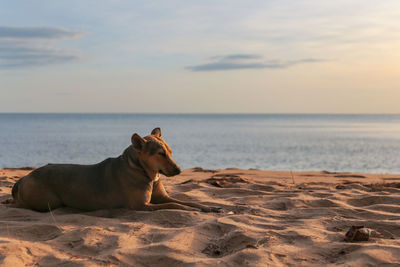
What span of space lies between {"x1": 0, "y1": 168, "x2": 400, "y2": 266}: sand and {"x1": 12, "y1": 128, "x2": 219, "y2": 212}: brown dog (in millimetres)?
171

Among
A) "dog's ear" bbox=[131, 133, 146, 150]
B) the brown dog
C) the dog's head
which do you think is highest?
"dog's ear" bbox=[131, 133, 146, 150]

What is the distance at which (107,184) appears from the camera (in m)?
5.72

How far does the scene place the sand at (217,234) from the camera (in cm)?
365

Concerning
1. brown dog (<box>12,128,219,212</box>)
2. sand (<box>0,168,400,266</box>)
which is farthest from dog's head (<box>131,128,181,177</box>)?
sand (<box>0,168,400,266</box>)

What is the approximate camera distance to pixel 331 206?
20.3 feet

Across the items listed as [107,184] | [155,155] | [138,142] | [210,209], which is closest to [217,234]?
[210,209]

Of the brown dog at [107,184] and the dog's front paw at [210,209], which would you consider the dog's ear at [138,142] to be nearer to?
the brown dog at [107,184]

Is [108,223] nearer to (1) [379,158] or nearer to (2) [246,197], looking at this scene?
(2) [246,197]

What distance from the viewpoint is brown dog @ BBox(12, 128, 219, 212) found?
5.65 metres

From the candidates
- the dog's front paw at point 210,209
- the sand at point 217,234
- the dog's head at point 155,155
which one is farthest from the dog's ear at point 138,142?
the dog's front paw at point 210,209

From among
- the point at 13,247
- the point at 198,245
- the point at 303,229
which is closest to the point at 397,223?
the point at 303,229

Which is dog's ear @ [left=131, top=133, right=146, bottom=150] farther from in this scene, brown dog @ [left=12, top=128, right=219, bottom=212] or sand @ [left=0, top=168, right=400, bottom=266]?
sand @ [left=0, top=168, right=400, bottom=266]

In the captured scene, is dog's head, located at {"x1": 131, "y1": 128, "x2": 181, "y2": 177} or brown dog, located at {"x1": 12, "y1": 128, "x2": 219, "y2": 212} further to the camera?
brown dog, located at {"x1": 12, "y1": 128, "x2": 219, "y2": 212}

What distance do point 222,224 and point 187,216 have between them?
678 mm
